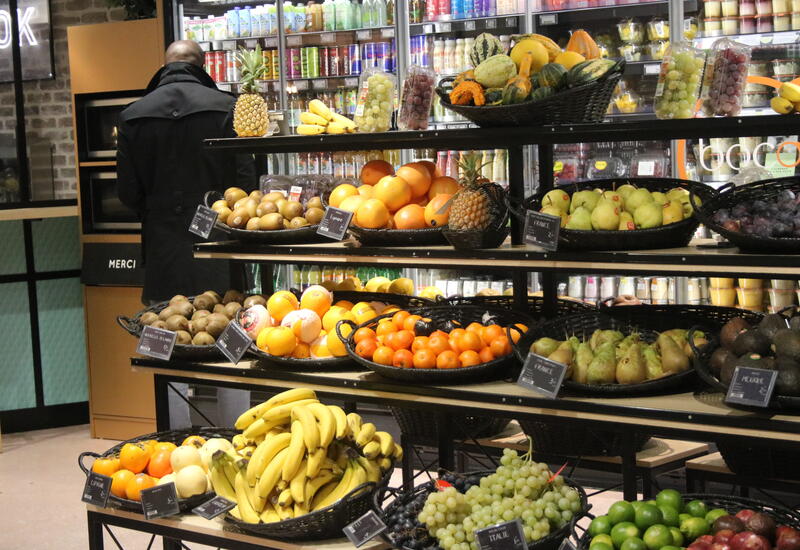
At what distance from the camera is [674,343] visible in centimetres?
290

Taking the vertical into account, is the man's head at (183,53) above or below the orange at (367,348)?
above

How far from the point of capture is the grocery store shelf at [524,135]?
276 cm

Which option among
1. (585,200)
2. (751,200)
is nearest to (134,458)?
(585,200)

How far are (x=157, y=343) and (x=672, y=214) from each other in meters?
1.82

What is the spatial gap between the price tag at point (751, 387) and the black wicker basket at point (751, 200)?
35 centimetres

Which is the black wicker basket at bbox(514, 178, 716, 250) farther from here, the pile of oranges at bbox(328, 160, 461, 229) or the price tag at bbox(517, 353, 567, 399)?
the pile of oranges at bbox(328, 160, 461, 229)

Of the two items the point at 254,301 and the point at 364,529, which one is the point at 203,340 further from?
the point at 364,529

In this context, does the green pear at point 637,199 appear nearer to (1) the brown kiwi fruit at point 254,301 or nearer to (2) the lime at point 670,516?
(2) the lime at point 670,516

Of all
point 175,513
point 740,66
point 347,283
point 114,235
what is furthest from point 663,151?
point 175,513

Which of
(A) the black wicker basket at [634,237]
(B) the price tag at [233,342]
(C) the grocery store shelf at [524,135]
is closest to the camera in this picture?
(C) the grocery store shelf at [524,135]

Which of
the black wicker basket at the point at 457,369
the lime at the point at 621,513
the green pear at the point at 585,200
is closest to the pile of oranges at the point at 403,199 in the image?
the black wicker basket at the point at 457,369

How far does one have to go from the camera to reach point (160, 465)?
3342mm

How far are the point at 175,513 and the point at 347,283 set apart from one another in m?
1.24

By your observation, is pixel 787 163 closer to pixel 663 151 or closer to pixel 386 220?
pixel 663 151
